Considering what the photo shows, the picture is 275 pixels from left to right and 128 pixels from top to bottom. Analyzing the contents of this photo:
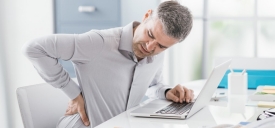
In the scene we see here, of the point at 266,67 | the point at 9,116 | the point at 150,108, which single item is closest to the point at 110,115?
the point at 150,108

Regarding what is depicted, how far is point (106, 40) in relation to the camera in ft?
5.95

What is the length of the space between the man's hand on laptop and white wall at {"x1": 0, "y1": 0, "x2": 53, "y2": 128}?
1.80m

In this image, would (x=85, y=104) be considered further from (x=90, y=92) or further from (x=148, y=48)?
(x=148, y=48)

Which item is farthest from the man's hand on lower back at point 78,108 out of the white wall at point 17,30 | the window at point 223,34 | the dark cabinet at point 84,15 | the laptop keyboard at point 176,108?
the window at point 223,34

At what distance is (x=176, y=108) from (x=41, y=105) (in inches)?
21.1

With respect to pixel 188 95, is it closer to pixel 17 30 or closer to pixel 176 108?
pixel 176 108

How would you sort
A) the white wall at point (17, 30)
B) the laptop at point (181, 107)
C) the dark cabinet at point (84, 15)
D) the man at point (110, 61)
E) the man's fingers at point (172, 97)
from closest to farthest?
the laptop at point (181, 107), the man at point (110, 61), the man's fingers at point (172, 97), the dark cabinet at point (84, 15), the white wall at point (17, 30)

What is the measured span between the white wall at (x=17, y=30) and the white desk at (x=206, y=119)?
2.00m

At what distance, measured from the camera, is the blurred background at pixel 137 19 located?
136 inches

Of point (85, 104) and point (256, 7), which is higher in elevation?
point (256, 7)

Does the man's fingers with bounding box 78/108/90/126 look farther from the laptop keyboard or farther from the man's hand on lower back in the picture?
the laptop keyboard

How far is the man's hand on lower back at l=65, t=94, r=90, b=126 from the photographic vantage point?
6.07ft

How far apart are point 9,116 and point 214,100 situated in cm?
207

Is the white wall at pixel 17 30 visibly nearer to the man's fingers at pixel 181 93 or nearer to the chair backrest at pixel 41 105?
the chair backrest at pixel 41 105
